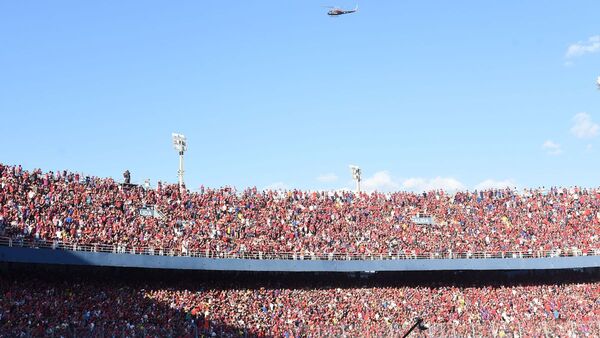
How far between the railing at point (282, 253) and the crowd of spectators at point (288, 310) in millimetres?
1715

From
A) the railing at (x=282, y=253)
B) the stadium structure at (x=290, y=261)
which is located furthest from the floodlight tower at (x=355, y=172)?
the railing at (x=282, y=253)

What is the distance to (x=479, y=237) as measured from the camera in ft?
149

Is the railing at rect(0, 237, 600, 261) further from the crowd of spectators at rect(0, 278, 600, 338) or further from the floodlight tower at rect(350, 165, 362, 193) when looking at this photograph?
the floodlight tower at rect(350, 165, 362, 193)

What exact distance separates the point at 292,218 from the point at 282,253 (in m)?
4.35

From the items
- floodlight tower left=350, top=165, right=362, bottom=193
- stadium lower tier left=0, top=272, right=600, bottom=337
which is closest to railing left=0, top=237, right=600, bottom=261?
stadium lower tier left=0, top=272, right=600, bottom=337

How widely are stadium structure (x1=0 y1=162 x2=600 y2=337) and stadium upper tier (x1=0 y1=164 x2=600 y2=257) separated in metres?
0.11

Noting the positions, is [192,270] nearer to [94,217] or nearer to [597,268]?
[94,217]

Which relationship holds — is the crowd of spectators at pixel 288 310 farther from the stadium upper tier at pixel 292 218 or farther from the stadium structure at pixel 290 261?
the stadium upper tier at pixel 292 218

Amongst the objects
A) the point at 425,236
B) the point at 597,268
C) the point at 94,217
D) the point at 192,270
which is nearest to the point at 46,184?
the point at 94,217

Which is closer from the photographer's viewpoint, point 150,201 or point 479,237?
point 150,201

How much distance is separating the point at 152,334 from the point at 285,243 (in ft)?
39.6

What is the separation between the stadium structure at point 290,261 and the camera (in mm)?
32031

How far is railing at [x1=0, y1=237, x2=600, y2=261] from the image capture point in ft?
104

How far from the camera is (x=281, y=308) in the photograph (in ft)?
122
